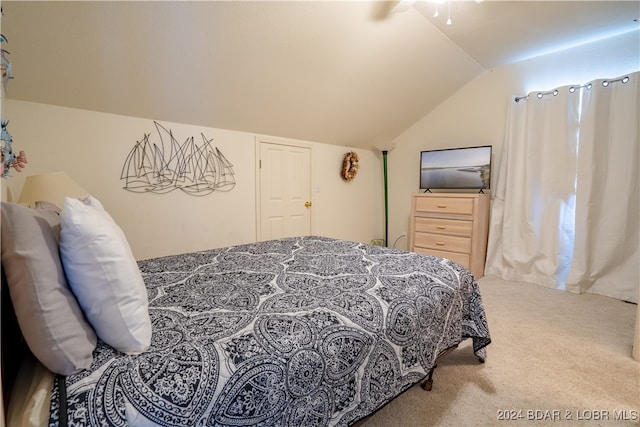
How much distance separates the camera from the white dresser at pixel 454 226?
11.2ft

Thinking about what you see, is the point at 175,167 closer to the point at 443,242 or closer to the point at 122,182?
the point at 122,182

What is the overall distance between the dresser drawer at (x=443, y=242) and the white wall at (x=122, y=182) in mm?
1317

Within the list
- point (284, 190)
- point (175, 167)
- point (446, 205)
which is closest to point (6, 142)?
point (175, 167)

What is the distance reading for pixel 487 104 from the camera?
370 centimetres

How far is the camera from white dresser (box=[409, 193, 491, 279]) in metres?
3.42

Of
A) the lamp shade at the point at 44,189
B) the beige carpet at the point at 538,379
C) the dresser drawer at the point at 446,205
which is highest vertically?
the lamp shade at the point at 44,189

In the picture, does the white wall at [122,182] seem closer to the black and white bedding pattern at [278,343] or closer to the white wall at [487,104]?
the black and white bedding pattern at [278,343]

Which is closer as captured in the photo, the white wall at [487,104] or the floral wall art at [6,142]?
the floral wall art at [6,142]

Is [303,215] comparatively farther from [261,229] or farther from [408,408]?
[408,408]

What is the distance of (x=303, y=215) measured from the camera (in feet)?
12.8

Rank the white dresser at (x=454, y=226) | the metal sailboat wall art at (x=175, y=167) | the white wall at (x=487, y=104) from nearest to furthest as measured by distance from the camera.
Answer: the metal sailboat wall art at (x=175, y=167) < the white wall at (x=487, y=104) < the white dresser at (x=454, y=226)

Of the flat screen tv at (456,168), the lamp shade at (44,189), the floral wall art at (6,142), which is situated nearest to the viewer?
the floral wall art at (6,142)

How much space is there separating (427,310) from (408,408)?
22.0 inches

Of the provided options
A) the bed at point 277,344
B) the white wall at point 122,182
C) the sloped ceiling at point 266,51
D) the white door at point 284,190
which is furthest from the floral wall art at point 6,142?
the white door at point 284,190
